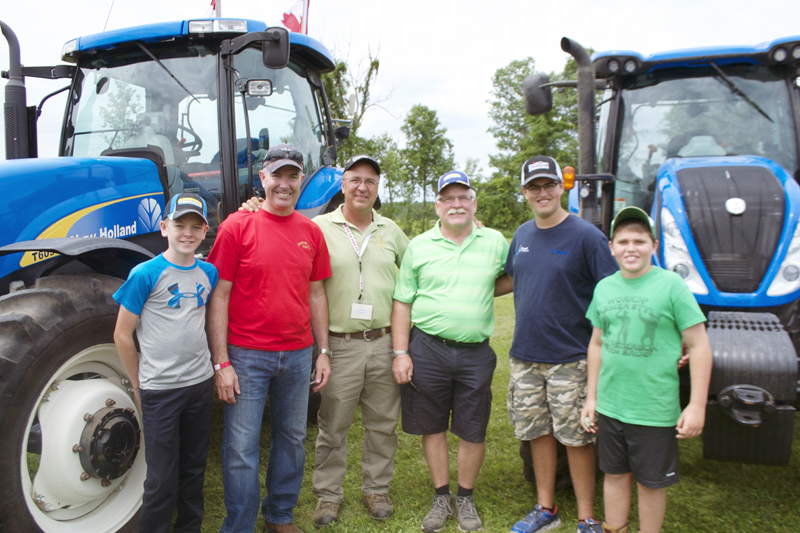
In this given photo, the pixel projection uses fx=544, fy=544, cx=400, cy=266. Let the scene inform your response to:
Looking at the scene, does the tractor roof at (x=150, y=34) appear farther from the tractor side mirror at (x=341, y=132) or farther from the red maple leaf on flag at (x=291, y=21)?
the red maple leaf on flag at (x=291, y=21)

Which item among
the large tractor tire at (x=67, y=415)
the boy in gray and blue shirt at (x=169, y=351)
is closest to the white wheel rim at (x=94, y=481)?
the large tractor tire at (x=67, y=415)

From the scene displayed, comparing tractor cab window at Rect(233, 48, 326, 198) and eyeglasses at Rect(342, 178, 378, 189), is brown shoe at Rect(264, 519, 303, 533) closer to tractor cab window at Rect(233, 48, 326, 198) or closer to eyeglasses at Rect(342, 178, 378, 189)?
eyeglasses at Rect(342, 178, 378, 189)

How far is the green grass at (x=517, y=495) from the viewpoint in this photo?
293cm

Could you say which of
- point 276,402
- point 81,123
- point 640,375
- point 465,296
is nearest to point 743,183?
point 640,375

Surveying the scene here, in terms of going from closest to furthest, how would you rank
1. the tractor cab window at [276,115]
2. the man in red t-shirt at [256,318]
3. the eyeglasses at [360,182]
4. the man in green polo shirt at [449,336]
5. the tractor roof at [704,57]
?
the man in red t-shirt at [256,318] < the man in green polo shirt at [449,336] < the eyeglasses at [360,182] < the tractor roof at [704,57] < the tractor cab window at [276,115]

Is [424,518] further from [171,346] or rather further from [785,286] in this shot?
[785,286]

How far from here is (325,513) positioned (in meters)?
2.94

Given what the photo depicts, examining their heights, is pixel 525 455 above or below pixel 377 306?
below

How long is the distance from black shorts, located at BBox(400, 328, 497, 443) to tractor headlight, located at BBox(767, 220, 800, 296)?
144 centimetres

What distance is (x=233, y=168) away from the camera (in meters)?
3.60

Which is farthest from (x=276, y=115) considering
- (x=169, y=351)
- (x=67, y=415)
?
(x=67, y=415)

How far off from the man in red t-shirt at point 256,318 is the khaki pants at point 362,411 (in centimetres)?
34

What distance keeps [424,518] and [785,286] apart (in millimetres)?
2195

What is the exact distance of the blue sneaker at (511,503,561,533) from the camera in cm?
278
